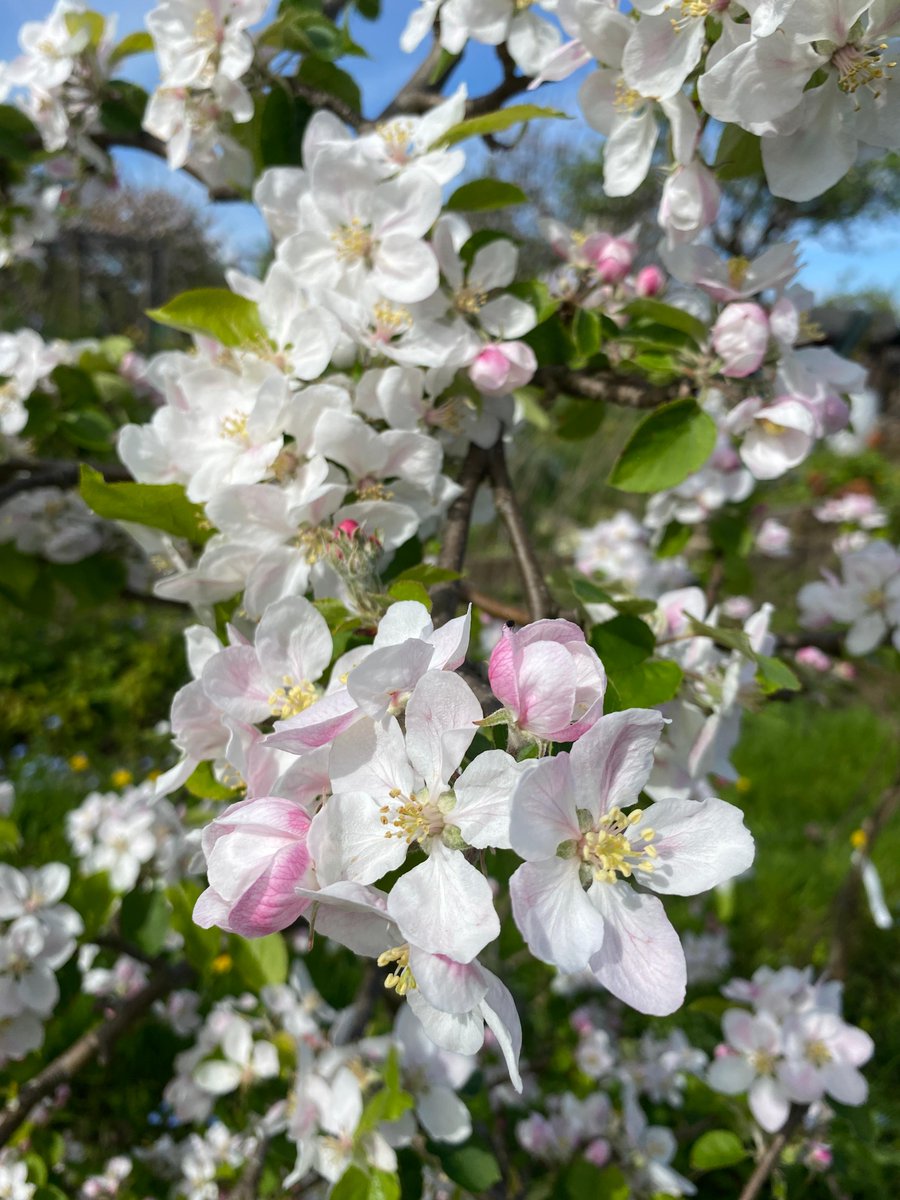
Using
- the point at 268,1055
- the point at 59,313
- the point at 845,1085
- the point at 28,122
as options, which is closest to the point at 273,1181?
the point at 268,1055

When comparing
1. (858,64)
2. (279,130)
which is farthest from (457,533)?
(279,130)

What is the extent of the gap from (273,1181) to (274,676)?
1.16 m

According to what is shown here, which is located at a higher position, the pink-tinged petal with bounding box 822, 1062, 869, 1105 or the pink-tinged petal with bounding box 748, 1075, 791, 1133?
the pink-tinged petal with bounding box 822, 1062, 869, 1105

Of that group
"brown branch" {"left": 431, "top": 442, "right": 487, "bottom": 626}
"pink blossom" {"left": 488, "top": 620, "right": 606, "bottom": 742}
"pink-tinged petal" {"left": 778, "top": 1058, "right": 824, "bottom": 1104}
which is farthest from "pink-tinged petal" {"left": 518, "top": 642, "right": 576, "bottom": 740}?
"pink-tinged petal" {"left": 778, "top": 1058, "right": 824, "bottom": 1104}

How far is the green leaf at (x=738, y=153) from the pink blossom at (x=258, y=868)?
2.28ft

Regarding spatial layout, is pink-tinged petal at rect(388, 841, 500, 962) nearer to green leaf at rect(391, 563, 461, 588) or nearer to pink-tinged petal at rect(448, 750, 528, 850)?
pink-tinged petal at rect(448, 750, 528, 850)

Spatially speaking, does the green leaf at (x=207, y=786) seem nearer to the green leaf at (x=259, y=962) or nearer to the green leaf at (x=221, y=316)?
the green leaf at (x=221, y=316)

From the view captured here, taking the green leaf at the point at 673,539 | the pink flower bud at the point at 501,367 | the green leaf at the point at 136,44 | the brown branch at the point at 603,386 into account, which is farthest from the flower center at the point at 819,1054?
the green leaf at the point at 136,44

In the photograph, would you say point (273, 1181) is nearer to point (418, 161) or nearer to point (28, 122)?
point (418, 161)

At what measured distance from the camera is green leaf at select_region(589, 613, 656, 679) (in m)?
0.73

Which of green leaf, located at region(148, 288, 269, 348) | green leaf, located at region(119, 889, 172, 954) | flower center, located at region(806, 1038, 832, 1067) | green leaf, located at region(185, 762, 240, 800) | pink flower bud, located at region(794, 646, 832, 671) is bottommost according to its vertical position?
pink flower bud, located at region(794, 646, 832, 671)

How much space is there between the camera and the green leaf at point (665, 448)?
894 mm

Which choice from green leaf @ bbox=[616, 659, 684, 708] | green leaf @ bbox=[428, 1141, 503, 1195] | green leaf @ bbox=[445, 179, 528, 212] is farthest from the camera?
green leaf @ bbox=[428, 1141, 503, 1195]

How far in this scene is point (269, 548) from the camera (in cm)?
72
